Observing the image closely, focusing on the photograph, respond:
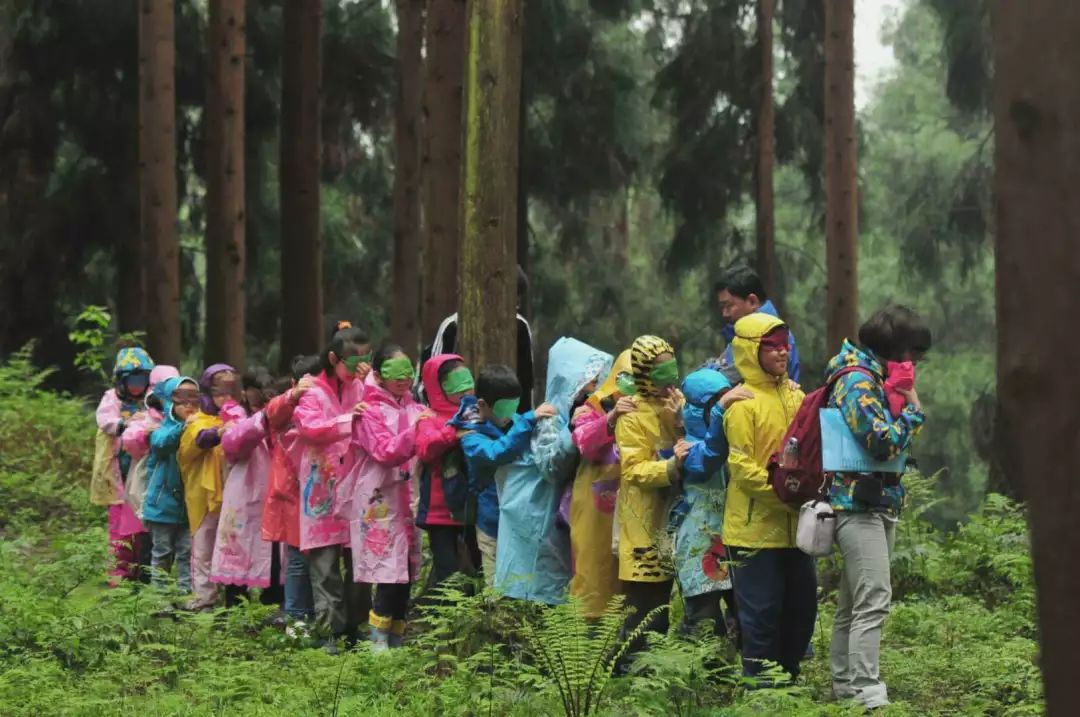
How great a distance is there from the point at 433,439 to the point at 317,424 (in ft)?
4.09

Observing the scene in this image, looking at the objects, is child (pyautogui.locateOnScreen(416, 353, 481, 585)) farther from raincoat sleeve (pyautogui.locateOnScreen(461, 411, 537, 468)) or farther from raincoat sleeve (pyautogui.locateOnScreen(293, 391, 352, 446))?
raincoat sleeve (pyautogui.locateOnScreen(293, 391, 352, 446))

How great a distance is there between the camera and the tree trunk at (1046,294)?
3826 millimetres

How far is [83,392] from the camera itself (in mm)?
25359

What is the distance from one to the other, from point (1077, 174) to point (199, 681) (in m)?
6.21

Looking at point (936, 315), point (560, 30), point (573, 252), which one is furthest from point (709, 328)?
point (936, 315)

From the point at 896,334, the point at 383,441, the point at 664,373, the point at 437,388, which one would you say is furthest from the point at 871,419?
the point at 383,441

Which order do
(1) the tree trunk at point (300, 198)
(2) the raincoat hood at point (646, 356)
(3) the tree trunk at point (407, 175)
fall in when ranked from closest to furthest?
(2) the raincoat hood at point (646, 356) < (1) the tree trunk at point (300, 198) < (3) the tree trunk at point (407, 175)

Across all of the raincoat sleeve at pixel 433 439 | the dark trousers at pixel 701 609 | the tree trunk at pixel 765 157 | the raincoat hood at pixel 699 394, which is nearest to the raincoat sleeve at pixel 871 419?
the raincoat hood at pixel 699 394

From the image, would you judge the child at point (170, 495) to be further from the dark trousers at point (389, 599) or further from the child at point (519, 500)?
the child at point (519, 500)

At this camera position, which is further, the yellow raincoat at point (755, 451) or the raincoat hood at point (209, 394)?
the raincoat hood at point (209, 394)

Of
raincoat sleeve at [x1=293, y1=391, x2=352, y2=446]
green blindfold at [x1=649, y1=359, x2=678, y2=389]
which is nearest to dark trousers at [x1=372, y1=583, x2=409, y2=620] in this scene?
raincoat sleeve at [x1=293, y1=391, x2=352, y2=446]

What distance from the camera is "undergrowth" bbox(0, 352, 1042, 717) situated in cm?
707

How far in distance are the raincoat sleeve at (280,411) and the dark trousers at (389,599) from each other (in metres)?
1.52

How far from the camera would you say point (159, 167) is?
19.3 metres
